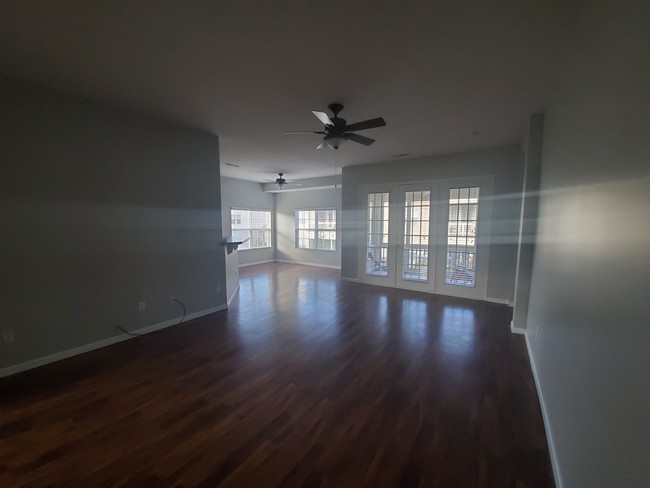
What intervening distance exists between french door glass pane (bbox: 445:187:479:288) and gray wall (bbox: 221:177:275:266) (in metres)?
5.40

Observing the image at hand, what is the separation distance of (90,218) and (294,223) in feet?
20.8

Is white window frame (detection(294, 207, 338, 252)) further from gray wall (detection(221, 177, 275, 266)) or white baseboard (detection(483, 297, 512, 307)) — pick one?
white baseboard (detection(483, 297, 512, 307))

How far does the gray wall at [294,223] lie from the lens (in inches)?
329

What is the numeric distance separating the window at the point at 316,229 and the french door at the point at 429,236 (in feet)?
7.26

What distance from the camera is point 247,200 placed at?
8.52m

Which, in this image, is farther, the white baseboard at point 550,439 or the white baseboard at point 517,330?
the white baseboard at point 517,330

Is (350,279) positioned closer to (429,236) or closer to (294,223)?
(429,236)

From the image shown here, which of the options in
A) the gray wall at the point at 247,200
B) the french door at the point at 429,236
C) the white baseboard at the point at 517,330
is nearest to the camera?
the white baseboard at the point at 517,330

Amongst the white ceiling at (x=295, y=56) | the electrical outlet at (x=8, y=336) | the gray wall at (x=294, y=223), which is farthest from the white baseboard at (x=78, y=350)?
the gray wall at (x=294, y=223)

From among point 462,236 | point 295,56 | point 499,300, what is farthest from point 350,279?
point 295,56

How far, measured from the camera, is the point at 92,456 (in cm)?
172

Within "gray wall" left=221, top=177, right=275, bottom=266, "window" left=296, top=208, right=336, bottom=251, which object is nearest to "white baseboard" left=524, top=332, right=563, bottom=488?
"window" left=296, top=208, right=336, bottom=251

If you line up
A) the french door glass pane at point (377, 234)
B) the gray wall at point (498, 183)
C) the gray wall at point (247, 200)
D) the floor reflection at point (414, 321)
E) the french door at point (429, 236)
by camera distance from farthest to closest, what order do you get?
the gray wall at point (247, 200) < the french door glass pane at point (377, 234) < the french door at point (429, 236) < the gray wall at point (498, 183) < the floor reflection at point (414, 321)

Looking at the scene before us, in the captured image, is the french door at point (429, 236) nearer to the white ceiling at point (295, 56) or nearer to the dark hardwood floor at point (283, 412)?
the dark hardwood floor at point (283, 412)
